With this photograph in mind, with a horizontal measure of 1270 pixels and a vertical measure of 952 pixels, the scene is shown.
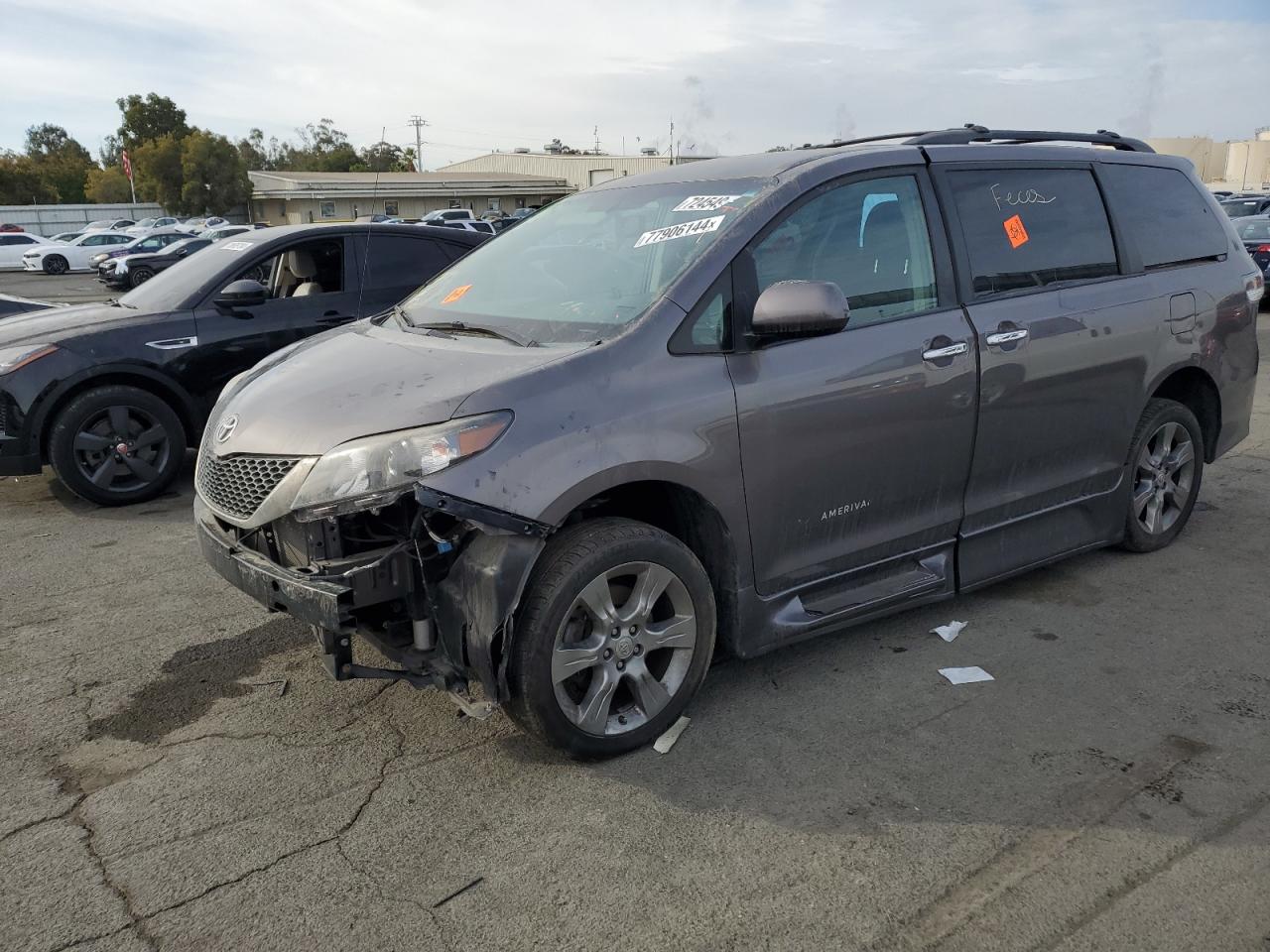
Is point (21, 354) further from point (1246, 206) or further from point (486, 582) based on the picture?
point (1246, 206)

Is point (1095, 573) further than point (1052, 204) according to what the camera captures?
Yes

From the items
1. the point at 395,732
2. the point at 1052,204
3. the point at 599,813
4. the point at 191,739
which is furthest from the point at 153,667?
the point at 1052,204

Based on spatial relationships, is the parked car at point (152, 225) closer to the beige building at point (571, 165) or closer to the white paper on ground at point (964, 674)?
the beige building at point (571, 165)

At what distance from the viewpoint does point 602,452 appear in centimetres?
317

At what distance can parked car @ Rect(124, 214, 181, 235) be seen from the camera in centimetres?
4003

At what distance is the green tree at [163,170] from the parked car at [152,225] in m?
1.54

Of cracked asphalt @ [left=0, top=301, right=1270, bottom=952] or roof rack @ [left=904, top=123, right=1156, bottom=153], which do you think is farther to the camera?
roof rack @ [left=904, top=123, right=1156, bottom=153]

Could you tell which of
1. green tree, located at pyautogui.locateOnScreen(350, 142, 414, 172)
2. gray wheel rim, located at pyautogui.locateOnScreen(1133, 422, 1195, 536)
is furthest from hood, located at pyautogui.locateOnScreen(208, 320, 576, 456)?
green tree, located at pyautogui.locateOnScreen(350, 142, 414, 172)

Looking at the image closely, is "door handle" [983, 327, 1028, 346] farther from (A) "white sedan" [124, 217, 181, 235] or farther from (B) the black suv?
(A) "white sedan" [124, 217, 181, 235]

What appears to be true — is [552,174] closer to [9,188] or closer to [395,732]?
[9,188]

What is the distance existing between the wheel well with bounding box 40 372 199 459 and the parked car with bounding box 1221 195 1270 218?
69.8ft

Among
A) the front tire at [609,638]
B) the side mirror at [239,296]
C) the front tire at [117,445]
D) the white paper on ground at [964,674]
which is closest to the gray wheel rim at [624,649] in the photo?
the front tire at [609,638]

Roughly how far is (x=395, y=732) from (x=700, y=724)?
106 cm

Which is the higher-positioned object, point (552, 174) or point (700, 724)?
point (552, 174)
